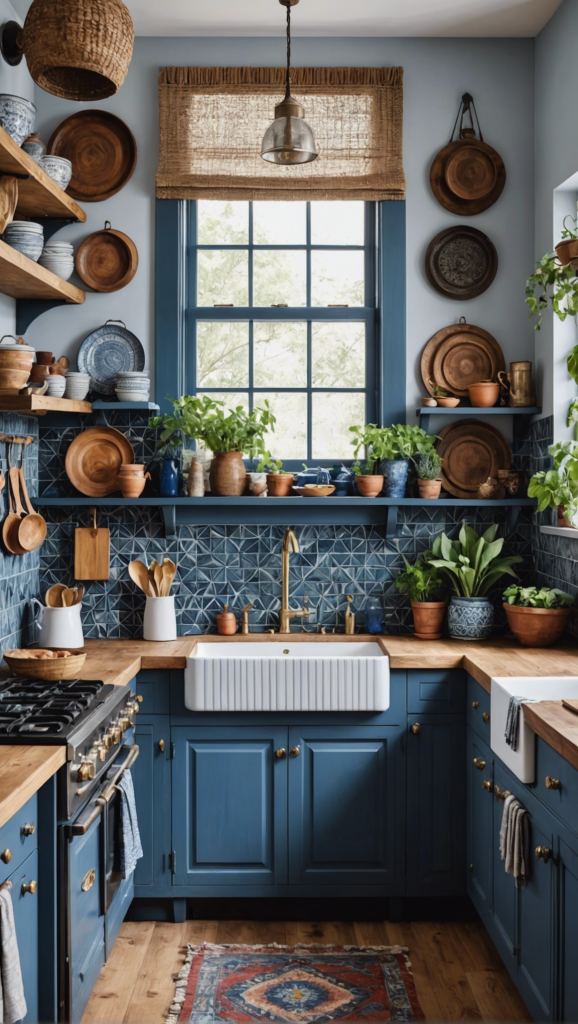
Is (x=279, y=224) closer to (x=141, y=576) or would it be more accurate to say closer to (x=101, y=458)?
(x=101, y=458)

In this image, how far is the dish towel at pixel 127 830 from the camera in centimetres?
276

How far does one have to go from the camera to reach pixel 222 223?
3916 mm

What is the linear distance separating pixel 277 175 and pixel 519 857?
2807 mm

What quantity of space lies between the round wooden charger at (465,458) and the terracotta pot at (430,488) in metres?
0.11

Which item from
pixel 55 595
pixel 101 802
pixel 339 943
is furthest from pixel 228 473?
pixel 339 943

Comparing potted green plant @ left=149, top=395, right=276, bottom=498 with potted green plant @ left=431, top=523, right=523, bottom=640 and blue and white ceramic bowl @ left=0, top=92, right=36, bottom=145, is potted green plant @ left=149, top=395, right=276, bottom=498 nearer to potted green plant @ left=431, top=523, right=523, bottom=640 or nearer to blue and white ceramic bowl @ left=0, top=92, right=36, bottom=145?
potted green plant @ left=431, top=523, right=523, bottom=640

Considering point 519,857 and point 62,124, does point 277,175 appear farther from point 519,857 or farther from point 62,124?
point 519,857

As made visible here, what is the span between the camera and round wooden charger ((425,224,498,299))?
379 cm

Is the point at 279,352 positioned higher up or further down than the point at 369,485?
higher up

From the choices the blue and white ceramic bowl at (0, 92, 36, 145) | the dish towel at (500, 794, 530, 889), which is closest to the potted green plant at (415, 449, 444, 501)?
the dish towel at (500, 794, 530, 889)

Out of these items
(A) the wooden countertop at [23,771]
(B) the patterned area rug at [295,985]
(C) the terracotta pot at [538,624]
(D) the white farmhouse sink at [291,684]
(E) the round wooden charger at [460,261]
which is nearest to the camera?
(A) the wooden countertop at [23,771]

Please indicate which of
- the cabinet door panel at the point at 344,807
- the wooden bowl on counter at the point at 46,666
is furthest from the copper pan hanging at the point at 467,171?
the wooden bowl on counter at the point at 46,666

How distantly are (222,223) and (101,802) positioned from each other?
100 inches

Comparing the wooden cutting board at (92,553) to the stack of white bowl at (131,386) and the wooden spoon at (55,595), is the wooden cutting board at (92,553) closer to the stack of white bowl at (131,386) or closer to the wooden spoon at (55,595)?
the wooden spoon at (55,595)
